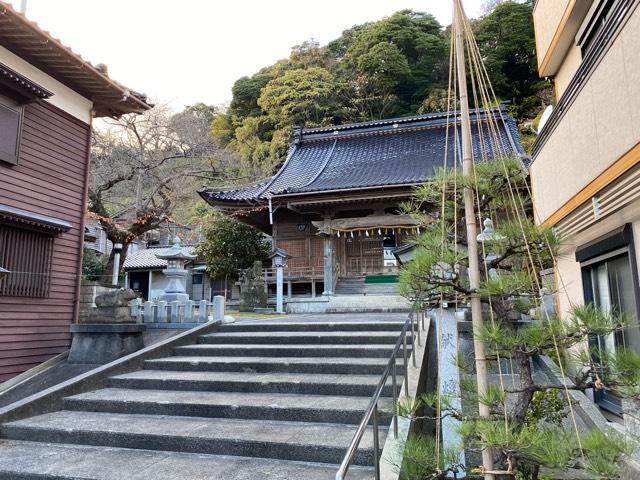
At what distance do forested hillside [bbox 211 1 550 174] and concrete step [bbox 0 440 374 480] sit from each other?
77.2ft

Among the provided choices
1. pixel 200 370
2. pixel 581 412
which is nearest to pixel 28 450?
pixel 200 370

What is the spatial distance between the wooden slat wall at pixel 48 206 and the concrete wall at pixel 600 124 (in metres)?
9.23

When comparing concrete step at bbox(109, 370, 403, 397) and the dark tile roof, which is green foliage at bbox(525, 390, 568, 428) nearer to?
concrete step at bbox(109, 370, 403, 397)

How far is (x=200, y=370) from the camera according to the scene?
631 centimetres

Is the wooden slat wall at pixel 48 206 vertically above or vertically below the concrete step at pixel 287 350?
above

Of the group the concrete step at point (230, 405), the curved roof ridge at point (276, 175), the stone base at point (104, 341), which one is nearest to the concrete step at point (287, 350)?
the stone base at point (104, 341)

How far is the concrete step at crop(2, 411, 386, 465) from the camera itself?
3.85m

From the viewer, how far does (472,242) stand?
8.80ft

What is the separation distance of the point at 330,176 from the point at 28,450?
45.6 feet

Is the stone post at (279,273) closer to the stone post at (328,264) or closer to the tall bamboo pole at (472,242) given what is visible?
the stone post at (328,264)

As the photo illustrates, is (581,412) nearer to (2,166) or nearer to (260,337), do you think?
(260,337)


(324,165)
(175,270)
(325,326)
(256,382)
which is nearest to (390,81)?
(324,165)

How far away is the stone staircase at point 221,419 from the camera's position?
12.3 feet

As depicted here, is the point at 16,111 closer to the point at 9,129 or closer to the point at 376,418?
the point at 9,129
